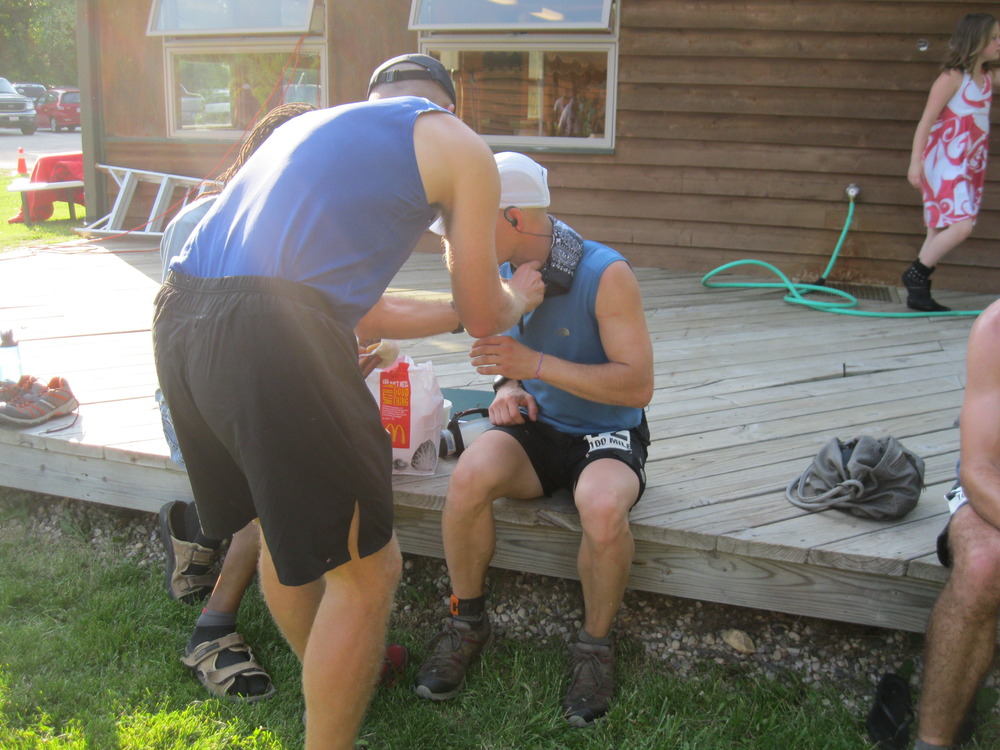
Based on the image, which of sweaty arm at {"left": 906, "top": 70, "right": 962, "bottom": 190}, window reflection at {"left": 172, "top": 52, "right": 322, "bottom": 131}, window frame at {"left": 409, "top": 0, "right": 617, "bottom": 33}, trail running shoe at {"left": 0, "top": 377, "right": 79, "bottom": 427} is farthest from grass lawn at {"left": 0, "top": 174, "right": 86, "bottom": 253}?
sweaty arm at {"left": 906, "top": 70, "right": 962, "bottom": 190}

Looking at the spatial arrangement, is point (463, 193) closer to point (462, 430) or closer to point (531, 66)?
point (462, 430)

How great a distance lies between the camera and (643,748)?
6.37 ft

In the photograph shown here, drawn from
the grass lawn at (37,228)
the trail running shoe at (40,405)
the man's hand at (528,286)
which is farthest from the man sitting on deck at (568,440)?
the grass lawn at (37,228)

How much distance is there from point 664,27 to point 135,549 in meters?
4.23

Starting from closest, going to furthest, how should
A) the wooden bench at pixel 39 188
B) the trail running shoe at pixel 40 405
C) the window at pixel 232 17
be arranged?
the trail running shoe at pixel 40 405 → the window at pixel 232 17 → the wooden bench at pixel 39 188

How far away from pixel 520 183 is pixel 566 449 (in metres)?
0.66

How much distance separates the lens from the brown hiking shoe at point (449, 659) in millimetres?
2113

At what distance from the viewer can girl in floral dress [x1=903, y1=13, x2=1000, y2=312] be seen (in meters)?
4.49

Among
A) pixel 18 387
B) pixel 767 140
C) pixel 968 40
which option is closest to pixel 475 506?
pixel 18 387

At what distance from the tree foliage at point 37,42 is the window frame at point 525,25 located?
37233mm

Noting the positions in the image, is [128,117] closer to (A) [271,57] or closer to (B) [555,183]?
(A) [271,57]

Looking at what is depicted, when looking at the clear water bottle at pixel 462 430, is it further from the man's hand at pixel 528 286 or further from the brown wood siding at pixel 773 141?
the brown wood siding at pixel 773 141

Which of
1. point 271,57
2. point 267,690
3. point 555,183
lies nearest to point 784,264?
point 555,183

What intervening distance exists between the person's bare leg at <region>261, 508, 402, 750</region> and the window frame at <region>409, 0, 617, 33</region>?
15.0ft
